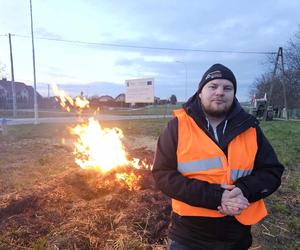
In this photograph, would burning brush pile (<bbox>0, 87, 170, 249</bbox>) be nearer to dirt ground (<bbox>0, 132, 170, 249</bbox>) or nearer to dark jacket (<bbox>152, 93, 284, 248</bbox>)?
dirt ground (<bbox>0, 132, 170, 249</bbox>)

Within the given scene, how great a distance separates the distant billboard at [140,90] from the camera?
25016mm

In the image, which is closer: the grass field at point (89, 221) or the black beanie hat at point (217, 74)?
the black beanie hat at point (217, 74)

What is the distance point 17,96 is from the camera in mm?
79312

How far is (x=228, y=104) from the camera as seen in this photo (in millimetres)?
2523

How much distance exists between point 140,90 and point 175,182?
76.2ft

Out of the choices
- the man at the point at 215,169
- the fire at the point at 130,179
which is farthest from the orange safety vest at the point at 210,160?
the fire at the point at 130,179

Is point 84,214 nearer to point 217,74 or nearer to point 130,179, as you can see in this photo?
point 130,179

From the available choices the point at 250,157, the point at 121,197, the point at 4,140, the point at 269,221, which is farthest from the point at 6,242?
the point at 4,140

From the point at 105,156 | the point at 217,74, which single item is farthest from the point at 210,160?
the point at 105,156

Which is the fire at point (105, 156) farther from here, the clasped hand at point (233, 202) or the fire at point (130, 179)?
the clasped hand at point (233, 202)

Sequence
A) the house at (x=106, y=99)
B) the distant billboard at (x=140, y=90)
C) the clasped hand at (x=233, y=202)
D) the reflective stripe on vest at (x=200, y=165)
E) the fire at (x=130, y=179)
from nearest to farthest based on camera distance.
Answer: the clasped hand at (x=233, y=202) < the reflective stripe on vest at (x=200, y=165) < the fire at (x=130, y=179) < the distant billboard at (x=140, y=90) < the house at (x=106, y=99)

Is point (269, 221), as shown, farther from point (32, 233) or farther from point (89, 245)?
point (32, 233)

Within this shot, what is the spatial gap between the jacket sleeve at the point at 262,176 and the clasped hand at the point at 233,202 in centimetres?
7

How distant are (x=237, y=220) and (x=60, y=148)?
1092cm
